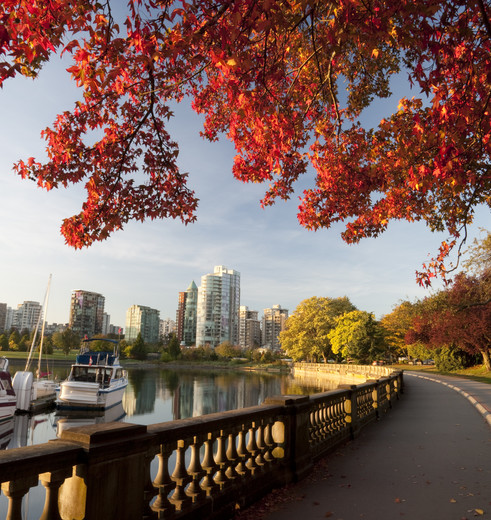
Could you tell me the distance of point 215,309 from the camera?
602 feet

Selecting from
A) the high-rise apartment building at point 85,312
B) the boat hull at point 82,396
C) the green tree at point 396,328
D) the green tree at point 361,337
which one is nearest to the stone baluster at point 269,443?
the boat hull at point 82,396

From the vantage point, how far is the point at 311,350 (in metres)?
74.7

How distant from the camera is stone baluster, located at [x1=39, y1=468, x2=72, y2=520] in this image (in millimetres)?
2855

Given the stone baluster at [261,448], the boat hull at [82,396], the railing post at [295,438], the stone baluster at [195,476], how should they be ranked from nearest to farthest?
the stone baluster at [195,476]
the stone baluster at [261,448]
the railing post at [295,438]
the boat hull at [82,396]

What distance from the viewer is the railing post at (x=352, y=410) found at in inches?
370

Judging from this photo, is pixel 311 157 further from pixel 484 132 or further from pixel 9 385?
pixel 9 385

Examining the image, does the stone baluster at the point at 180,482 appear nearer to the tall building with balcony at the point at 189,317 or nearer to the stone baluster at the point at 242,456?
the stone baluster at the point at 242,456

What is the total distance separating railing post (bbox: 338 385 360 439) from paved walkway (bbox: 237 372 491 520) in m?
0.20

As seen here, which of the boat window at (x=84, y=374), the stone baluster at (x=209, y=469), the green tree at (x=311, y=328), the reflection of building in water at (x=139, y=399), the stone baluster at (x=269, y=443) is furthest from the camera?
the green tree at (x=311, y=328)

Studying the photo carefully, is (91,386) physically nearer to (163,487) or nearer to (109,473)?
(163,487)

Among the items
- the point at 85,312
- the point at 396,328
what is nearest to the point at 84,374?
the point at 396,328

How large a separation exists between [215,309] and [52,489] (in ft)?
597

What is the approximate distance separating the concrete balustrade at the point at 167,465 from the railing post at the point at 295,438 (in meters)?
0.01

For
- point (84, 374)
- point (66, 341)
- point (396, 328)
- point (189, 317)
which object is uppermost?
point (189, 317)
